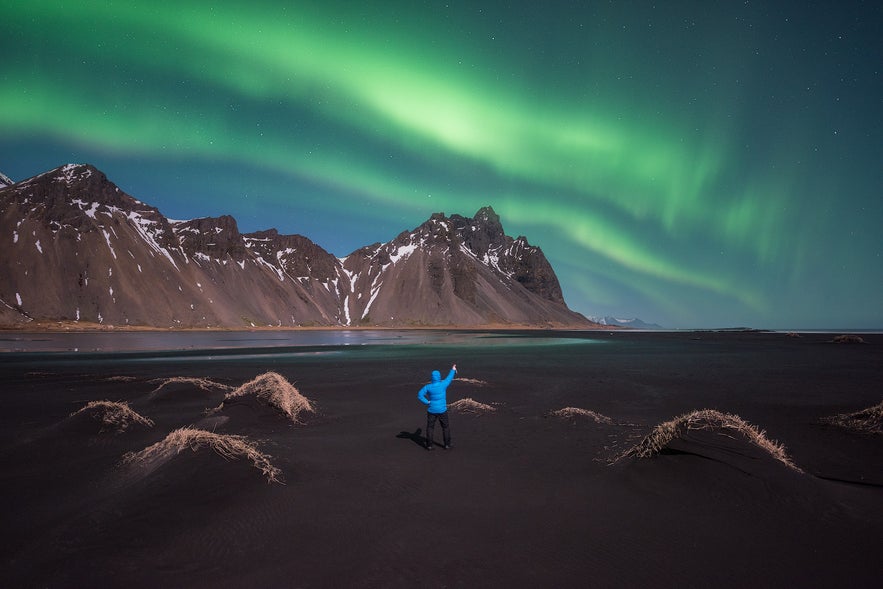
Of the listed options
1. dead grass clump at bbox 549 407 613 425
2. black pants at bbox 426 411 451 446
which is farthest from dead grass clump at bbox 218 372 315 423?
dead grass clump at bbox 549 407 613 425

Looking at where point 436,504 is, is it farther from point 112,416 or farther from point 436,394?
point 112,416

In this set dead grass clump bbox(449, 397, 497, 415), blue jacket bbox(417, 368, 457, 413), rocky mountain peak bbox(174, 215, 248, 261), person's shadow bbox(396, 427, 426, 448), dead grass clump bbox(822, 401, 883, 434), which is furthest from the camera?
rocky mountain peak bbox(174, 215, 248, 261)

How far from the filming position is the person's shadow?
39.4 feet

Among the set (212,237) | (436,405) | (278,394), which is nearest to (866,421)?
(436,405)

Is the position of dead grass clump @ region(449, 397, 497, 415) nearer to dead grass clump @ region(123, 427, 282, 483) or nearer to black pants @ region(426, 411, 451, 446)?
black pants @ region(426, 411, 451, 446)

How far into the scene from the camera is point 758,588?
5.15m

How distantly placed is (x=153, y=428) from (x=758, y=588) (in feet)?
49.4

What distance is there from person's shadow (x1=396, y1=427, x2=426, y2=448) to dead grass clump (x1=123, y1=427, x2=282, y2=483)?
13.3 ft

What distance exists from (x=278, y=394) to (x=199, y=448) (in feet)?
18.3

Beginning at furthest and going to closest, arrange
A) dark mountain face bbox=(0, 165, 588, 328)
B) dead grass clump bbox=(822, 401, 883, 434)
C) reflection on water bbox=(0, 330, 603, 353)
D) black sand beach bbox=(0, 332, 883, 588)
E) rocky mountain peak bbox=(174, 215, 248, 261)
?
rocky mountain peak bbox=(174, 215, 248, 261), dark mountain face bbox=(0, 165, 588, 328), reflection on water bbox=(0, 330, 603, 353), dead grass clump bbox=(822, 401, 883, 434), black sand beach bbox=(0, 332, 883, 588)

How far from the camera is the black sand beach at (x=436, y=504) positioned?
5.54 m

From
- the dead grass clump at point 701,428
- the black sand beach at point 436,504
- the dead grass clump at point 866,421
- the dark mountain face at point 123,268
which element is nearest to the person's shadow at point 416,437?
the black sand beach at point 436,504

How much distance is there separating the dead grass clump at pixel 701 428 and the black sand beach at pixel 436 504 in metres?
0.23

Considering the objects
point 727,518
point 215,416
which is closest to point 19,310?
point 215,416
